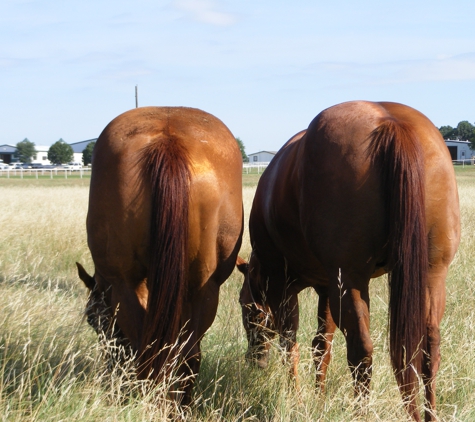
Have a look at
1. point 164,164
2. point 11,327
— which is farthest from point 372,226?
point 11,327

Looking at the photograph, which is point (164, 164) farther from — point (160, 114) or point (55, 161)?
point (55, 161)

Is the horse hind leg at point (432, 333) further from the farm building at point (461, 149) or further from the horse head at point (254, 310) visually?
the farm building at point (461, 149)

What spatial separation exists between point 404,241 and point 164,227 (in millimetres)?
1244

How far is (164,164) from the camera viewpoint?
3117 mm

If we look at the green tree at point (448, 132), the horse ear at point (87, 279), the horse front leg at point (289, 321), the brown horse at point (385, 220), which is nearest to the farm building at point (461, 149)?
the green tree at point (448, 132)

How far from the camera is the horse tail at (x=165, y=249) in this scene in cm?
308

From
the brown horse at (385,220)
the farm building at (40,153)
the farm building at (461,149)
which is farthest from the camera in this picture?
the farm building at (40,153)

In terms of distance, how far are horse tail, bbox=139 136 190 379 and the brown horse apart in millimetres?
754

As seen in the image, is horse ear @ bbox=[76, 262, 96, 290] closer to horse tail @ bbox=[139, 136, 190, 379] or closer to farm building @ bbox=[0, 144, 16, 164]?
horse tail @ bbox=[139, 136, 190, 379]

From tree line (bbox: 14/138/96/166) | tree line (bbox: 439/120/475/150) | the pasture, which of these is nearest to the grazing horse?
the pasture

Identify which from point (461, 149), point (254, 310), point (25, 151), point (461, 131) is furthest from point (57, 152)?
point (254, 310)

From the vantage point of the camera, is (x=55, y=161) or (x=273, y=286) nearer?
(x=273, y=286)

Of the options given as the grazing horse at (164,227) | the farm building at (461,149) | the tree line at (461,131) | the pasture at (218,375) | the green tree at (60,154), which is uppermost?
the tree line at (461,131)

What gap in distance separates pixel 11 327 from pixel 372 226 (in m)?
2.49
